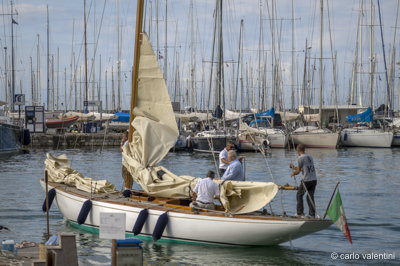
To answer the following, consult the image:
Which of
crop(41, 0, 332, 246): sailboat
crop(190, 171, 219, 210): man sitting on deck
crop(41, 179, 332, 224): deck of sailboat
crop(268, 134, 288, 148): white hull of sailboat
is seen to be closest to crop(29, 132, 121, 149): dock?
crop(268, 134, 288, 148): white hull of sailboat

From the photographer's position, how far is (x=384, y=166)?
151 ft

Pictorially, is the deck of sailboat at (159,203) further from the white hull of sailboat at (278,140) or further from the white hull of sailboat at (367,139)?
the white hull of sailboat at (367,139)

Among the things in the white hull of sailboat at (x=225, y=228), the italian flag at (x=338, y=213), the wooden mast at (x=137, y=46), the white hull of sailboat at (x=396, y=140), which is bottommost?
the white hull of sailboat at (x=396, y=140)

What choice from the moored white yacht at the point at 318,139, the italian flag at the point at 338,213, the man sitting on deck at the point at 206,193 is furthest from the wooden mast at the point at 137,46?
the moored white yacht at the point at 318,139

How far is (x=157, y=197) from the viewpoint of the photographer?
63.5 ft

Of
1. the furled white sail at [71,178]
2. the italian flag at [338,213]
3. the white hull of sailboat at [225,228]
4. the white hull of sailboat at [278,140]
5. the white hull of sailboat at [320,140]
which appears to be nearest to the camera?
the italian flag at [338,213]

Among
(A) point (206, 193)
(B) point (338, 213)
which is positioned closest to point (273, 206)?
(A) point (206, 193)

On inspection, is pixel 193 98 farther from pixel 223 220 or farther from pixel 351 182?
pixel 223 220

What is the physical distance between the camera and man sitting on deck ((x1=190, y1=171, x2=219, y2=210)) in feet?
58.0

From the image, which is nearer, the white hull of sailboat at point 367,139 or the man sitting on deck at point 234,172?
the man sitting on deck at point 234,172

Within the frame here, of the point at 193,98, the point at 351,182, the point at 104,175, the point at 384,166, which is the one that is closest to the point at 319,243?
the point at 351,182

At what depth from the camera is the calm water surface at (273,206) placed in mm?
17375

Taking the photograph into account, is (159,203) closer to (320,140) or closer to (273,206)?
(273,206)

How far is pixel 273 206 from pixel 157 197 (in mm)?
7776
